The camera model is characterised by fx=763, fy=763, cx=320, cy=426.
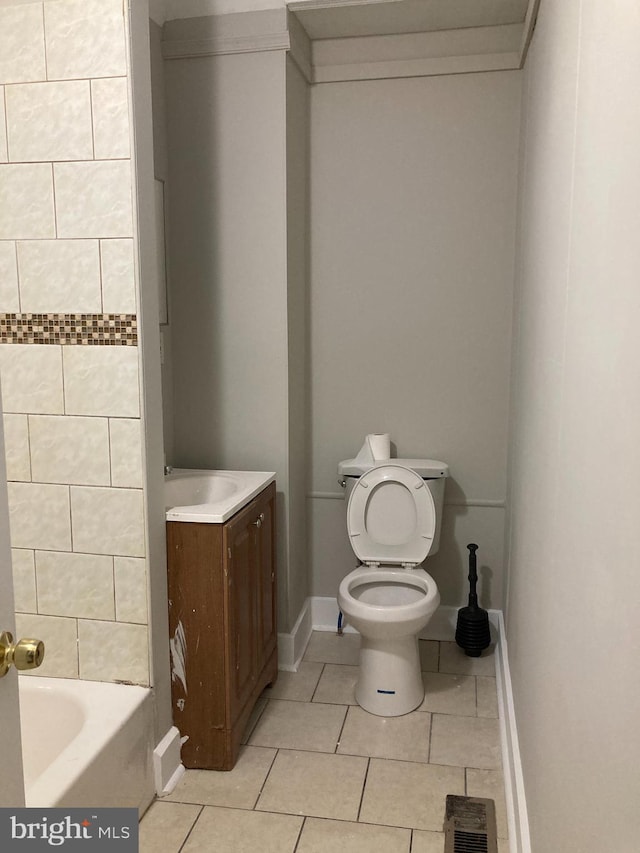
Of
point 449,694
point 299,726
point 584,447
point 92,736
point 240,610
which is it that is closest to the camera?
point 584,447

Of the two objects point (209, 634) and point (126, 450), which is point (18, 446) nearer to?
point (126, 450)

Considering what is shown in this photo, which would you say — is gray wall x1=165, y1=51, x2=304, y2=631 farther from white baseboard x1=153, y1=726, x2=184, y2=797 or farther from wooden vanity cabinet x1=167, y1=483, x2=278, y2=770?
white baseboard x1=153, y1=726, x2=184, y2=797

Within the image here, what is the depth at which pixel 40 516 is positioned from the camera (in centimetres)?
225

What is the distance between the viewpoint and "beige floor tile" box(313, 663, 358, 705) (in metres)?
2.90

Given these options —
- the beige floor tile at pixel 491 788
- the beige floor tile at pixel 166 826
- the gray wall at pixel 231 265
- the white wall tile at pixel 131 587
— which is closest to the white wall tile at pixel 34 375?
the white wall tile at pixel 131 587

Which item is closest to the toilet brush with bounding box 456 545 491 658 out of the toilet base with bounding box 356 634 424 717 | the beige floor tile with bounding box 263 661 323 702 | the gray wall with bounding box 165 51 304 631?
the toilet base with bounding box 356 634 424 717

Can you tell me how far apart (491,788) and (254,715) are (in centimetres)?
89

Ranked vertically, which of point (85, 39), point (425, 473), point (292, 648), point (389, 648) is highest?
point (85, 39)

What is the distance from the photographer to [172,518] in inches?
92.0

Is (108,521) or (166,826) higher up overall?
(108,521)

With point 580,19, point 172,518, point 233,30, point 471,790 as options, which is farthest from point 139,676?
point 233,30

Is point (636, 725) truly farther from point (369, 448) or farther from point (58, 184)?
point (369, 448)

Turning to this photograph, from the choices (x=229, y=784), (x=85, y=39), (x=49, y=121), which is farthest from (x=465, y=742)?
(x=85, y=39)

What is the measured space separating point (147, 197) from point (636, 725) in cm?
184
